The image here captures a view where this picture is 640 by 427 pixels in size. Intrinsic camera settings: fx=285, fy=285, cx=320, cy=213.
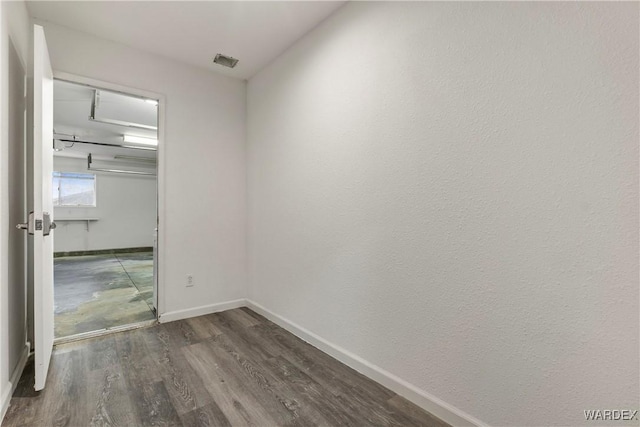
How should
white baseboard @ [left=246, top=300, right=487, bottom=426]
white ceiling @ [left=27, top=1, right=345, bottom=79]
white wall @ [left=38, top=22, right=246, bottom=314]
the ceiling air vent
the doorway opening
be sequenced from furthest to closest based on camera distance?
the doorway opening → the ceiling air vent → white wall @ [left=38, top=22, right=246, bottom=314] → white ceiling @ [left=27, top=1, right=345, bottom=79] → white baseboard @ [left=246, top=300, right=487, bottom=426]

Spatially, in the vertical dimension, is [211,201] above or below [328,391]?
above

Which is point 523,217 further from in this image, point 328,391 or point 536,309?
point 328,391

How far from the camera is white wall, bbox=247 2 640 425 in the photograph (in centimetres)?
103

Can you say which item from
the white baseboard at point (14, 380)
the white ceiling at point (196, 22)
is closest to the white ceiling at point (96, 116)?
the white ceiling at point (196, 22)

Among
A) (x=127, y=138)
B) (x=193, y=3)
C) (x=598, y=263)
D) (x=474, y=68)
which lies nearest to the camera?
(x=598, y=263)

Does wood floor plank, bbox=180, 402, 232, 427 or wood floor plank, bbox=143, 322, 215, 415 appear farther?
wood floor plank, bbox=143, 322, 215, 415

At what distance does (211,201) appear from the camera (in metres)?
3.08

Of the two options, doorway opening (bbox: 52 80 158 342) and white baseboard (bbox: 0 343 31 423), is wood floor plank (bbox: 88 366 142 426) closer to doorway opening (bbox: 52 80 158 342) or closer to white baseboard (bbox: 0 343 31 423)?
white baseboard (bbox: 0 343 31 423)

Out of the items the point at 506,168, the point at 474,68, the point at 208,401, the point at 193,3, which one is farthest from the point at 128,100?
the point at 506,168

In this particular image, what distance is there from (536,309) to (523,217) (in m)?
0.38

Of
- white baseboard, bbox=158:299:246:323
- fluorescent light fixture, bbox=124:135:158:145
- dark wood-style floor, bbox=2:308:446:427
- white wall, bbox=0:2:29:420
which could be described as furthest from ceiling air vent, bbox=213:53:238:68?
fluorescent light fixture, bbox=124:135:158:145

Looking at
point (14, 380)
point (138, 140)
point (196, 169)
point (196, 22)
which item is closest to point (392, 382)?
point (14, 380)

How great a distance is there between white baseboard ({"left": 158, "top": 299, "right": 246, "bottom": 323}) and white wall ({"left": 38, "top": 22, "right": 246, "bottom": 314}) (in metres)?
0.04

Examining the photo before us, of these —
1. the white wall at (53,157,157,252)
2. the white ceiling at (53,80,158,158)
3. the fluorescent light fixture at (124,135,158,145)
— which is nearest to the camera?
the white ceiling at (53,80,158,158)
